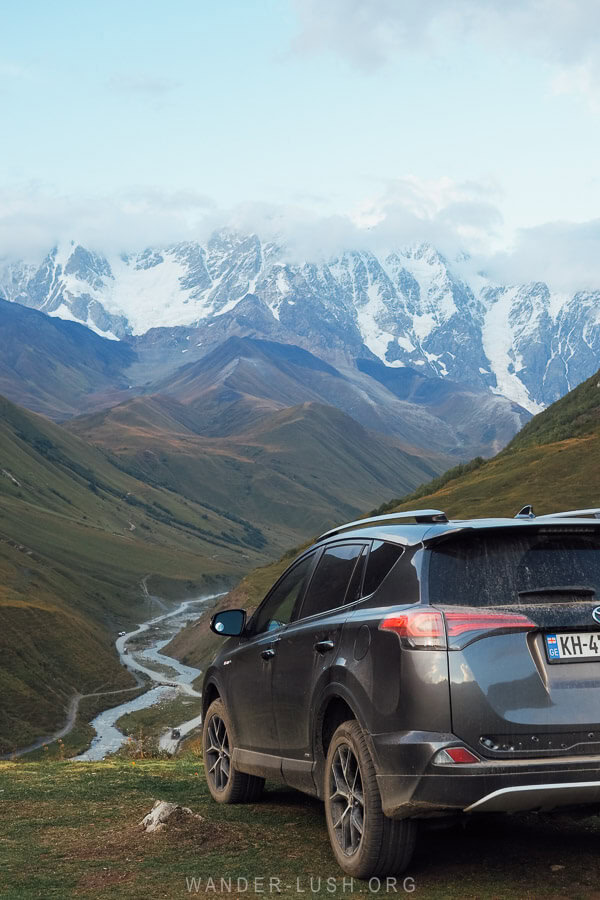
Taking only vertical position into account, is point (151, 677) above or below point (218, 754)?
below

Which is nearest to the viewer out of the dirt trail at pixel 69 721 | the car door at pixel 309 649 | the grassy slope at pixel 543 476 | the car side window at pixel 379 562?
the car side window at pixel 379 562

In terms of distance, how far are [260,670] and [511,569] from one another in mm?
3153

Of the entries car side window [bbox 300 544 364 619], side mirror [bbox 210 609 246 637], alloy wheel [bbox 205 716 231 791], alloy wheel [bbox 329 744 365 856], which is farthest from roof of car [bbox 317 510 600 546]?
alloy wheel [bbox 205 716 231 791]

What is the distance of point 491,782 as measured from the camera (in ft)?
22.7

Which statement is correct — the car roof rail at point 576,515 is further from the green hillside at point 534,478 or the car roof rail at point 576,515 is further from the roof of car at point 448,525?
the green hillside at point 534,478

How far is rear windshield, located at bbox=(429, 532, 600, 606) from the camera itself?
7.39 m

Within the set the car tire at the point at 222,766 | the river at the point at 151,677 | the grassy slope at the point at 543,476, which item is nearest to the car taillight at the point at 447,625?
the car tire at the point at 222,766

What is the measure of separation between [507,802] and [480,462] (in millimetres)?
108980

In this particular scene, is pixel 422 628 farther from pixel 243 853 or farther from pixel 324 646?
pixel 243 853

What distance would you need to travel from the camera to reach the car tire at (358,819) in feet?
24.2

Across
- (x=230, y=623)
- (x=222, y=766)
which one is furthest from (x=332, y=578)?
(x=222, y=766)

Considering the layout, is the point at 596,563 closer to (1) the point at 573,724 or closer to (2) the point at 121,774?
(1) the point at 573,724

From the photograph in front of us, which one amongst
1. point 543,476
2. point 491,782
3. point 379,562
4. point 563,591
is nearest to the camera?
point 491,782

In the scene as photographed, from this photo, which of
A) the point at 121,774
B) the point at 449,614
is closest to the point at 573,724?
the point at 449,614
